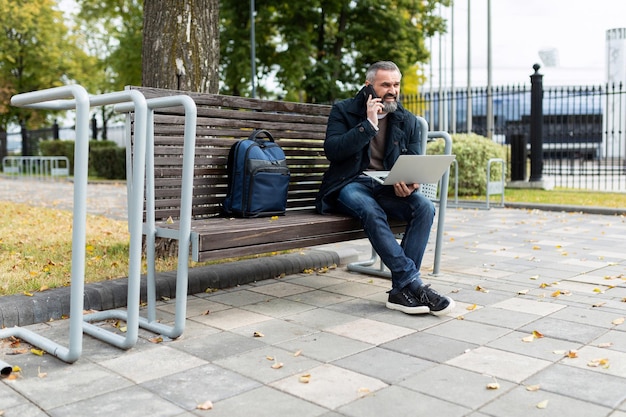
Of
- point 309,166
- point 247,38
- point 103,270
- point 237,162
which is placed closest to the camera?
point 237,162

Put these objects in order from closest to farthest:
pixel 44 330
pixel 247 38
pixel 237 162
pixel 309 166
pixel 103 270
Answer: pixel 44 330 < pixel 237 162 < pixel 103 270 < pixel 309 166 < pixel 247 38

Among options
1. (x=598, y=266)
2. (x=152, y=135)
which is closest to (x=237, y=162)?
(x=152, y=135)

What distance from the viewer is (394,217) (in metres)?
4.80

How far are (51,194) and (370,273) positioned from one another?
39.6 feet

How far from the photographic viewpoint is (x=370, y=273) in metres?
5.48

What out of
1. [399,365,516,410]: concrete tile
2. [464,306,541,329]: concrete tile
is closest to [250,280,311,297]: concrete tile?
[464,306,541,329]: concrete tile

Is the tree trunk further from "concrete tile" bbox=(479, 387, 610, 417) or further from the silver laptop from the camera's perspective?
"concrete tile" bbox=(479, 387, 610, 417)

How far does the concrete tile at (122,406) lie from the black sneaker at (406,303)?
1788 millimetres

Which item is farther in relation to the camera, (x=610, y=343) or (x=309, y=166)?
(x=309, y=166)

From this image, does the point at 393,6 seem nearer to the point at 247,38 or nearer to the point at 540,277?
the point at 247,38

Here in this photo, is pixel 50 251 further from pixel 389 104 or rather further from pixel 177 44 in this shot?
pixel 389 104

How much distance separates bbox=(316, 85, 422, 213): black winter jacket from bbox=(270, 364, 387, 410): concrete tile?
1858mm

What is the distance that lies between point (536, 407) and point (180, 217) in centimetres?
203

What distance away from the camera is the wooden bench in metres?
Answer: 3.89
